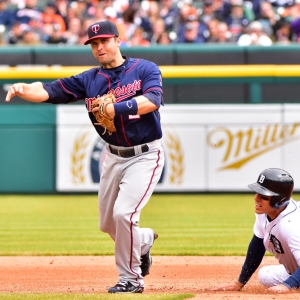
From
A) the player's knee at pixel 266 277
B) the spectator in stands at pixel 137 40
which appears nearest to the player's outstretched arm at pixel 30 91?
the player's knee at pixel 266 277

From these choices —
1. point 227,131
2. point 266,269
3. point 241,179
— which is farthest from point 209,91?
point 266,269

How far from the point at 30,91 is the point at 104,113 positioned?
634 mm

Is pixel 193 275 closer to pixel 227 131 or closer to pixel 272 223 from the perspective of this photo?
pixel 272 223

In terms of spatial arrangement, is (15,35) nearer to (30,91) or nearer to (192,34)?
(192,34)

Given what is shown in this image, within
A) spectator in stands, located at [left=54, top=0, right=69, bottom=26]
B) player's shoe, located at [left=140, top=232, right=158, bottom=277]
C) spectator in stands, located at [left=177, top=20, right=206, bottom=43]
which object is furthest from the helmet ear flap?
spectator in stands, located at [left=54, top=0, right=69, bottom=26]

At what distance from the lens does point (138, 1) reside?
14039 millimetres

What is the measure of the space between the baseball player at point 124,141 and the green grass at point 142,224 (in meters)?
2.55

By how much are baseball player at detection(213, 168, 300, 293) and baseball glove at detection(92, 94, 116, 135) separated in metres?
0.96

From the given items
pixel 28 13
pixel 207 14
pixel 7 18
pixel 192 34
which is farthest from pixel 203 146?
pixel 7 18

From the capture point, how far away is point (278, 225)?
14.4ft

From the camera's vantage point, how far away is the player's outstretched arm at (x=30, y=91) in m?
4.68

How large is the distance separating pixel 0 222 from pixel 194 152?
3400 millimetres

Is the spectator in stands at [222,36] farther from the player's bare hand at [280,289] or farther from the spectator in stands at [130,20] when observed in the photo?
the player's bare hand at [280,289]

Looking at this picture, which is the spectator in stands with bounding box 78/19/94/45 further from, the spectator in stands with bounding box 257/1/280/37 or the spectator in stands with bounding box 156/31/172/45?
the spectator in stands with bounding box 257/1/280/37
